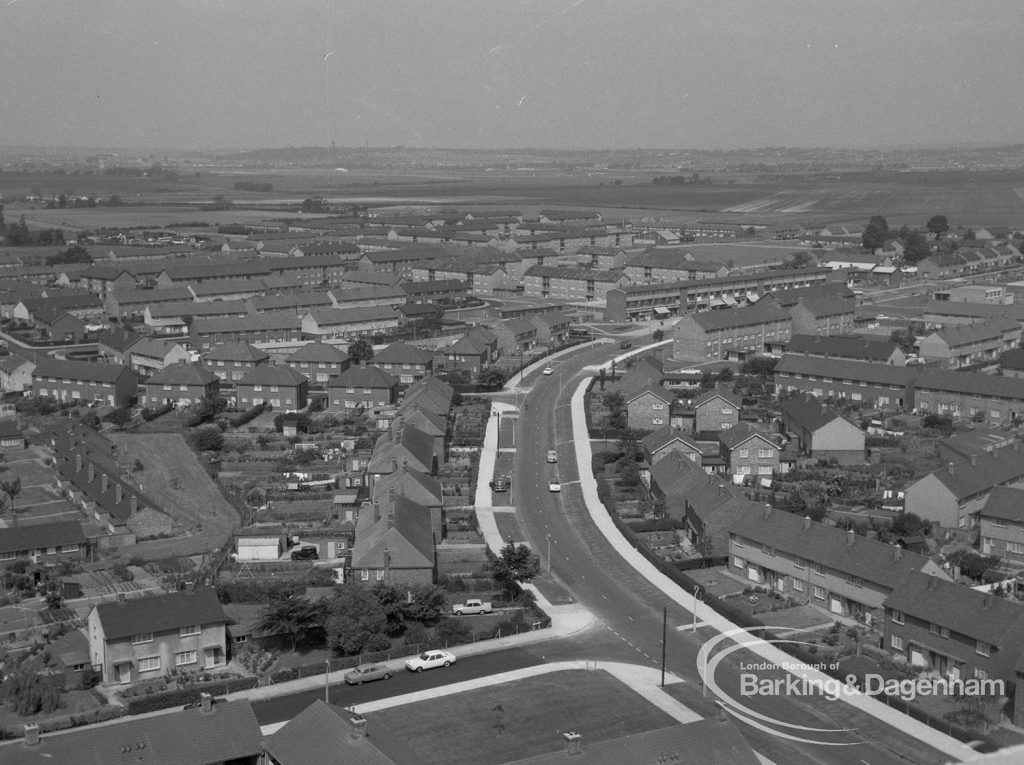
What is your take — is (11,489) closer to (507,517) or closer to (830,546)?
(507,517)

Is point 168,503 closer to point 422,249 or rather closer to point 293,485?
point 293,485

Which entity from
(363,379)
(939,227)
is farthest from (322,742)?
(939,227)

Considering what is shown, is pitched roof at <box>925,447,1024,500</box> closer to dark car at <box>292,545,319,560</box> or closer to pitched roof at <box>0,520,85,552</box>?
dark car at <box>292,545,319,560</box>

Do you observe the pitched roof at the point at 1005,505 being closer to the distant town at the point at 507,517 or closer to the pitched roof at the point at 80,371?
the distant town at the point at 507,517

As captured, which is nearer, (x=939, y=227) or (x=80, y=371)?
(x=80, y=371)

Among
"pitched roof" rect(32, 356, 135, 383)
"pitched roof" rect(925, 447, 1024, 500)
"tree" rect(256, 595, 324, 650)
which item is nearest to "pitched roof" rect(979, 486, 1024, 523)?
"pitched roof" rect(925, 447, 1024, 500)
